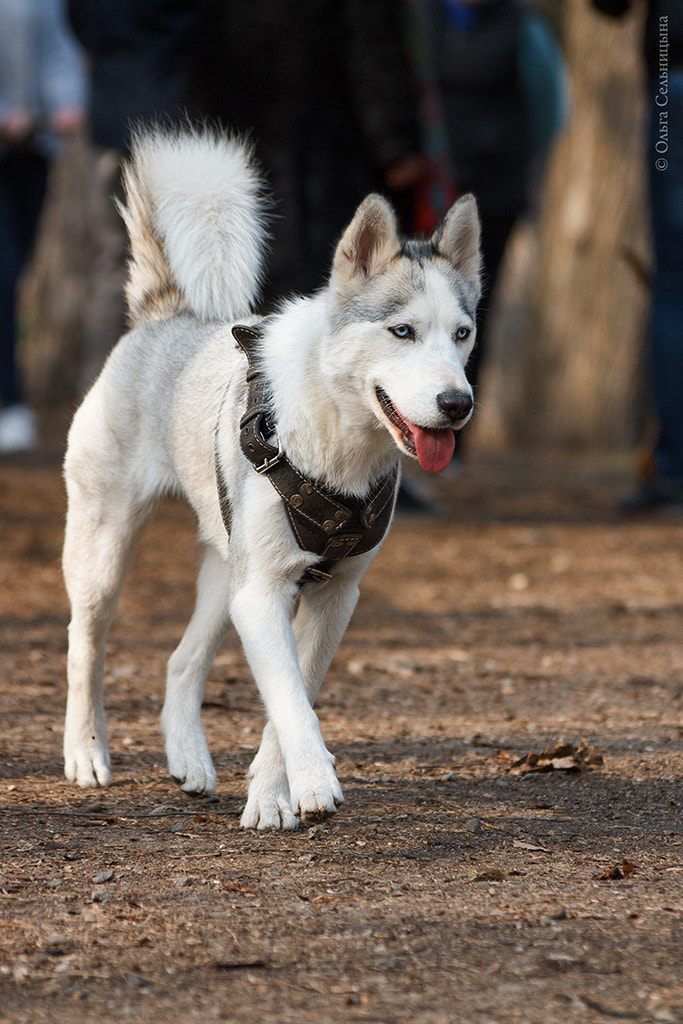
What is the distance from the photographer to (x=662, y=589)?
6266 millimetres

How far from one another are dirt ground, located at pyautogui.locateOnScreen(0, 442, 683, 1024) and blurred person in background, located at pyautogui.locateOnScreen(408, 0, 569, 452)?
3.16 metres

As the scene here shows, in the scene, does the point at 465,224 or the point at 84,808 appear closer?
the point at 84,808

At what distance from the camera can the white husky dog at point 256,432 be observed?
3.12 metres

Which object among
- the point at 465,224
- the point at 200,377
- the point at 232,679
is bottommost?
the point at 232,679

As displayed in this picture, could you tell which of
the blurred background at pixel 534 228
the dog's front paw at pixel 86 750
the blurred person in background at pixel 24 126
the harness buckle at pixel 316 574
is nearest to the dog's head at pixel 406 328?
the harness buckle at pixel 316 574

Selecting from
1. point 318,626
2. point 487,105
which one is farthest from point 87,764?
point 487,105

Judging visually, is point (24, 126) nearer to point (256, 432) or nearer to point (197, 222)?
point (197, 222)

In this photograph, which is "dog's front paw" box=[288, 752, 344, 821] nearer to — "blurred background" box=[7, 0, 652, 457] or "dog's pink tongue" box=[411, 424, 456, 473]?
"dog's pink tongue" box=[411, 424, 456, 473]

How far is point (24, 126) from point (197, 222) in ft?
16.2

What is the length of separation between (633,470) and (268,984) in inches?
331

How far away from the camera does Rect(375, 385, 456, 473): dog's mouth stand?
3.11m

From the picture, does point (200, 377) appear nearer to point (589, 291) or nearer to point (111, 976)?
point (111, 976)

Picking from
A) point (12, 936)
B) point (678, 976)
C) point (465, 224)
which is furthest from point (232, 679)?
point (678, 976)

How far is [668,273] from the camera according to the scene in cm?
697
